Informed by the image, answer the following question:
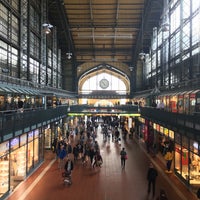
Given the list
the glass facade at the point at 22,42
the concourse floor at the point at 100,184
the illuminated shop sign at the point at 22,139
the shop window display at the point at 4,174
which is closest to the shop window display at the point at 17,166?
the illuminated shop sign at the point at 22,139

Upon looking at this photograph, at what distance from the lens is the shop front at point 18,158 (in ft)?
39.1

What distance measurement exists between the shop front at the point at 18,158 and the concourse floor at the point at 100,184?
18.4 inches

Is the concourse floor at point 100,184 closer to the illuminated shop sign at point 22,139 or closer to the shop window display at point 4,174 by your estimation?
the shop window display at point 4,174

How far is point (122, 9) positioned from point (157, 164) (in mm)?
23773

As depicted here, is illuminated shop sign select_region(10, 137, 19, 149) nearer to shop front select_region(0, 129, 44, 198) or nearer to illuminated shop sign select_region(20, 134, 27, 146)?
shop front select_region(0, 129, 44, 198)

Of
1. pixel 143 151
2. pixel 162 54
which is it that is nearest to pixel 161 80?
pixel 162 54

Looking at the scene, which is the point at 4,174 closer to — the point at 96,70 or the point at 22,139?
the point at 22,139

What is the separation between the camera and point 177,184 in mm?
13977

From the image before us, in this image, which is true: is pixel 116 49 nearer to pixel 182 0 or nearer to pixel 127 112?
pixel 127 112

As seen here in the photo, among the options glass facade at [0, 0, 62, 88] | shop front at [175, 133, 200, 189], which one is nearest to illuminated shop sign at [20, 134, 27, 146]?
Answer: glass facade at [0, 0, 62, 88]

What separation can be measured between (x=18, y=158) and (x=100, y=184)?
15.6 ft

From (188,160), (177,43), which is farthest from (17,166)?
(177,43)

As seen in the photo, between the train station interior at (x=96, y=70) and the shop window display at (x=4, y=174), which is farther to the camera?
the train station interior at (x=96, y=70)

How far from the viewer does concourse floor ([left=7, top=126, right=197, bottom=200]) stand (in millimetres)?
12047
